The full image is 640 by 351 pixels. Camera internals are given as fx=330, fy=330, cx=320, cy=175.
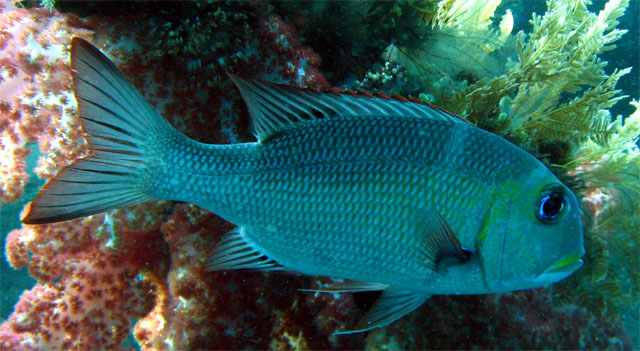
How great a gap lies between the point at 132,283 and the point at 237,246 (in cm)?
186

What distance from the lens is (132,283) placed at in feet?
9.85

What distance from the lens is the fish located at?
60.1 inches

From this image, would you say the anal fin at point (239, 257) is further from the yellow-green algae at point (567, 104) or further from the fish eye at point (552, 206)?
the yellow-green algae at point (567, 104)

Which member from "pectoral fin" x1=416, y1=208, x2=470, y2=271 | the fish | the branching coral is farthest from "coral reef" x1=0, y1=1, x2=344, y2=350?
the branching coral

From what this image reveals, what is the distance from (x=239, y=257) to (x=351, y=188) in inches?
27.9

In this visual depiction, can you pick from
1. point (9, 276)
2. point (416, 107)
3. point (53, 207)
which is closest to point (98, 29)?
point (53, 207)

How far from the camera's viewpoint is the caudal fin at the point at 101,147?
1.50 meters

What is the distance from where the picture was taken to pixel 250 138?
2.65 metres

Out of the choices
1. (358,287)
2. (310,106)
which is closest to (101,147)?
(310,106)

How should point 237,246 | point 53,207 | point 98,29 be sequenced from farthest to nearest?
point 98,29 → point 237,246 → point 53,207

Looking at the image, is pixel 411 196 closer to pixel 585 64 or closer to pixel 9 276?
pixel 585 64

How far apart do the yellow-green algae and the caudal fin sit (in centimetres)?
238

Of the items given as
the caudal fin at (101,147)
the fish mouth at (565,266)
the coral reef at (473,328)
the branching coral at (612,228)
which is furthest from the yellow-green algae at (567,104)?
the caudal fin at (101,147)

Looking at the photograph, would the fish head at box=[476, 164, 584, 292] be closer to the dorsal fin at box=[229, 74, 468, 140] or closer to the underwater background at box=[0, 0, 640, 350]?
the dorsal fin at box=[229, 74, 468, 140]
